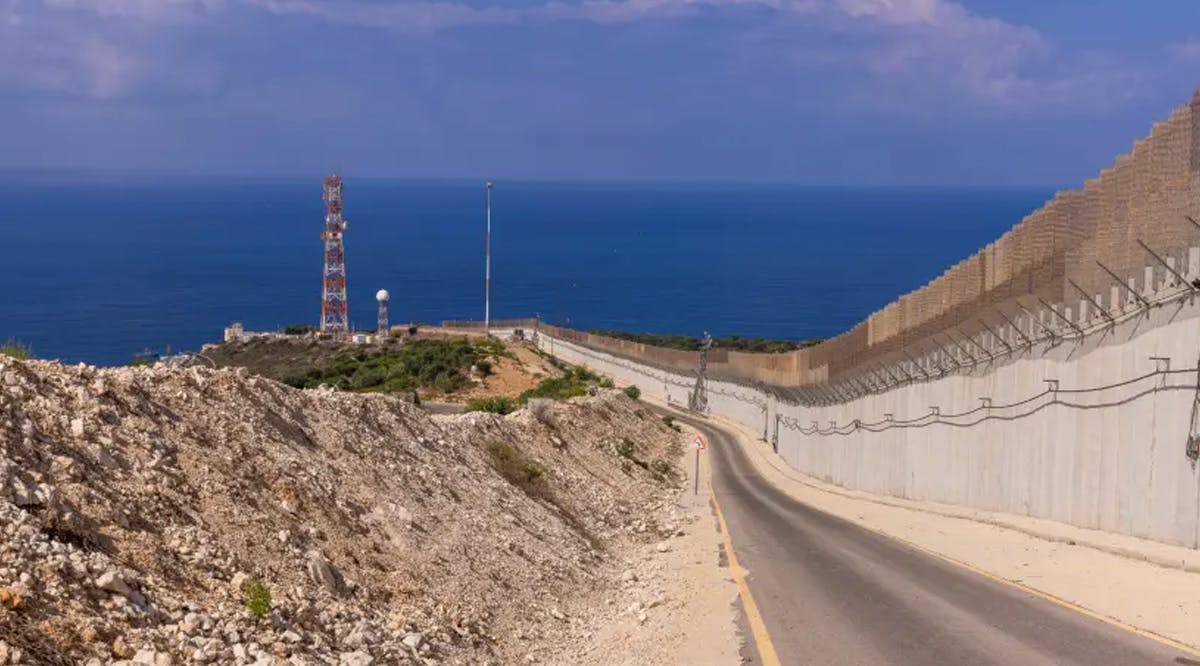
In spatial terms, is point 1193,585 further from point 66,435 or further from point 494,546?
point 66,435

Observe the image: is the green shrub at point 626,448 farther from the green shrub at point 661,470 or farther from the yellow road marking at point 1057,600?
the yellow road marking at point 1057,600

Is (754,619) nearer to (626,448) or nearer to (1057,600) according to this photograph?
(1057,600)

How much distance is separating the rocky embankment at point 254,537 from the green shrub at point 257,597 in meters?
0.02

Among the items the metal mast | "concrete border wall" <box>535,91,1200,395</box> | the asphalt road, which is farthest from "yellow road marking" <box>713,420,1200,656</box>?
the metal mast

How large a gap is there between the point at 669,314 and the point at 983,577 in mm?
175765

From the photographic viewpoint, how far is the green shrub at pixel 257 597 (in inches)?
455

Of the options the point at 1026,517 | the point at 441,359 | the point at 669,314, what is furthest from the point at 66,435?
the point at 669,314

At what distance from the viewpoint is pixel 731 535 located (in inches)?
1052

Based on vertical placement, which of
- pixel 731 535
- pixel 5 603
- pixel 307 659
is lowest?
pixel 731 535

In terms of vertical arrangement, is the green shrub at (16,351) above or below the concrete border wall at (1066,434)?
above

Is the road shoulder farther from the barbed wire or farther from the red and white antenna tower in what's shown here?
the red and white antenna tower

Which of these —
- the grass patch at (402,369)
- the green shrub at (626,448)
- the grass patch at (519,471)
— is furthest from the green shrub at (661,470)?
the grass patch at (402,369)

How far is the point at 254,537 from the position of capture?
540 inches

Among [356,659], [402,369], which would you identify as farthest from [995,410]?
[402,369]
